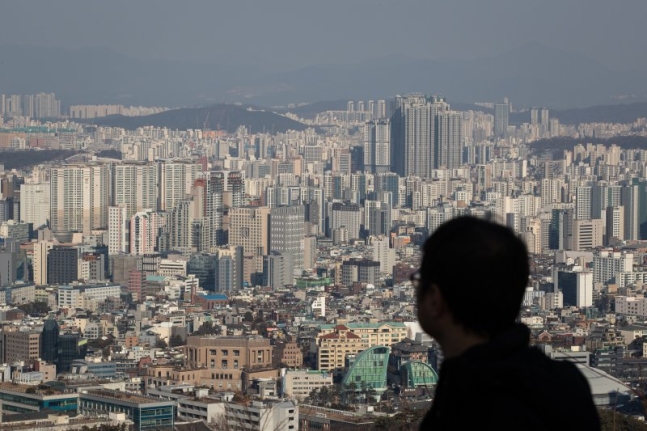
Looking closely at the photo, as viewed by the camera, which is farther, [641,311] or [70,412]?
[641,311]

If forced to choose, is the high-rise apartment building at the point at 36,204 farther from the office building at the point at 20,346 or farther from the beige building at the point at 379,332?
the office building at the point at 20,346

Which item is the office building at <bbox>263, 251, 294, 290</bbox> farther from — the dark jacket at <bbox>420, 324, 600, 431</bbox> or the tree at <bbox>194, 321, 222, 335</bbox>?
the dark jacket at <bbox>420, 324, 600, 431</bbox>

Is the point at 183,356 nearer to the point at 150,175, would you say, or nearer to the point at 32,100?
the point at 150,175

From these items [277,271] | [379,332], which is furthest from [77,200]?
[379,332]

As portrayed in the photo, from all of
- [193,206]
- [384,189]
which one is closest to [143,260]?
[193,206]

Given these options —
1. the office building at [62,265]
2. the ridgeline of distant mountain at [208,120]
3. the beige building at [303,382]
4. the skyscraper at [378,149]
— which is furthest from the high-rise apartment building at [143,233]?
the ridgeline of distant mountain at [208,120]

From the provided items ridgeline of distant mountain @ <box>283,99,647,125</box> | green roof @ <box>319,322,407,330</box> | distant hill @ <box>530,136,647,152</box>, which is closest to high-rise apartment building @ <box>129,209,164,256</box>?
green roof @ <box>319,322,407,330</box>
